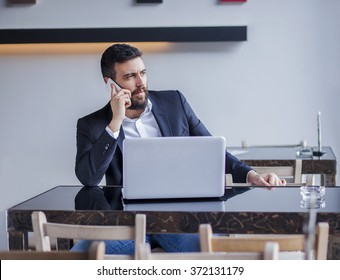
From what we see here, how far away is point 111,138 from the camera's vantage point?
3111mm

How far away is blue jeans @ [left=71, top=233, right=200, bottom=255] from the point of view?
9.44 ft

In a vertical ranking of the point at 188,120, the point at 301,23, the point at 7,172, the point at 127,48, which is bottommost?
the point at 7,172

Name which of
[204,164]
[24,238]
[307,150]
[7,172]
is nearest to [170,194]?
[204,164]

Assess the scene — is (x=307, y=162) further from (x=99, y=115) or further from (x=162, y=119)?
(x=99, y=115)

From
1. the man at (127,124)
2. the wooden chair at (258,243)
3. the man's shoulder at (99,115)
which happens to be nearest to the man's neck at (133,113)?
the man at (127,124)

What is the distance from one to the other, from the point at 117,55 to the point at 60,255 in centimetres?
193

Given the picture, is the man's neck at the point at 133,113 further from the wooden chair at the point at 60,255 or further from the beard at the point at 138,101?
the wooden chair at the point at 60,255

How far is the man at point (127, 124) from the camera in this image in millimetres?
3121

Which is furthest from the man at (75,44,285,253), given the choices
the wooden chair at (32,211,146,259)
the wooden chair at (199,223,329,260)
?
the wooden chair at (199,223,329,260)

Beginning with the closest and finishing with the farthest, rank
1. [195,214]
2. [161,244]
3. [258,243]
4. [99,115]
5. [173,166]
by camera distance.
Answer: [258,243] < [195,214] < [173,166] < [161,244] < [99,115]

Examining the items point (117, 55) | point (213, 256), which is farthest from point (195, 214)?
point (117, 55)

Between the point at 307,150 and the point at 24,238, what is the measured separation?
2531 mm

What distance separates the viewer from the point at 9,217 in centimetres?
265

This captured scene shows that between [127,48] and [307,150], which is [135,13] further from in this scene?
[127,48]
